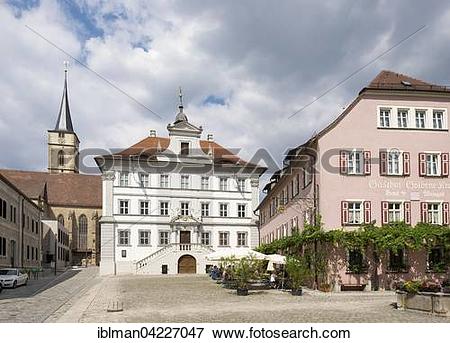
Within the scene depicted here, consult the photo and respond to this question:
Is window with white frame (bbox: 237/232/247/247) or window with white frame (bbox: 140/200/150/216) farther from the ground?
window with white frame (bbox: 140/200/150/216)

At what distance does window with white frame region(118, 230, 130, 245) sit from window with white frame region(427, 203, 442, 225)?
29.5 m

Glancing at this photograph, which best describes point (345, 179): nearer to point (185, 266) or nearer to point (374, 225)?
point (374, 225)

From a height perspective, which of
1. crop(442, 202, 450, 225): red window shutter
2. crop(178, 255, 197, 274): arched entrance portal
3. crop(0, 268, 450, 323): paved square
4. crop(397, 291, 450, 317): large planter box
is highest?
crop(442, 202, 450, 225): red window shutter

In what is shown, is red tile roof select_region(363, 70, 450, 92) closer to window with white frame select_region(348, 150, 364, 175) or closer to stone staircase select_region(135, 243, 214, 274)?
window with white frame select_region(348, 150, 364, 175)

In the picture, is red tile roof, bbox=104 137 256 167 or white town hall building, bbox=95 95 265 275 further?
red tile roof, bbox=104 137 256 167

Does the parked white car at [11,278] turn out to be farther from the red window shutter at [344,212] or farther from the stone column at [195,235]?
the stone column at [195,235]

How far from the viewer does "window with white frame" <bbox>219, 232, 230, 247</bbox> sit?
55.4 m

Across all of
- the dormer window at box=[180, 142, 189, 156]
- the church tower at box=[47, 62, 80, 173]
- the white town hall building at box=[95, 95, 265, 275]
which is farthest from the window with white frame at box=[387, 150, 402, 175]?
the church tower at box=[47, 62, 80, 173]

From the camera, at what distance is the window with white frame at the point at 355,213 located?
1133 inches

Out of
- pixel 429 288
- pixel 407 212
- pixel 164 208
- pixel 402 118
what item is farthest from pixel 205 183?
pixel 429 288

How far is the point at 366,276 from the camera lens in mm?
27984

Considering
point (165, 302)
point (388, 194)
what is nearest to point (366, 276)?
point (388, 194)

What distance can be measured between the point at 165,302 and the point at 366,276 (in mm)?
11240
